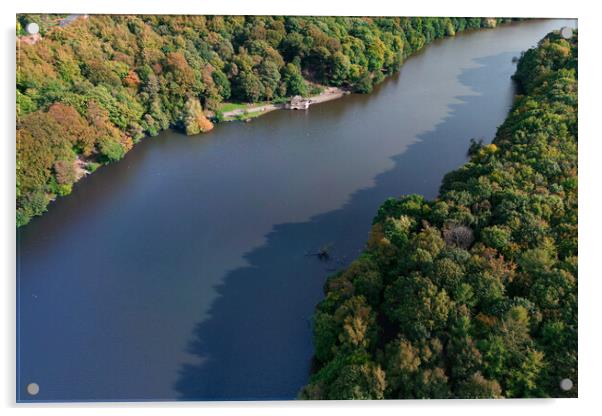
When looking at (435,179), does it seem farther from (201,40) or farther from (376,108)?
(201,40)

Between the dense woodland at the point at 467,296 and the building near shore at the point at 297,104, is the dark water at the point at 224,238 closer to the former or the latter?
the building near shore at the point at 297,104

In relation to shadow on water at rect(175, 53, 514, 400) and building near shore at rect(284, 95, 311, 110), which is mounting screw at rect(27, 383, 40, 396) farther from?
building near shore at rect(284, 95, 311, 110)

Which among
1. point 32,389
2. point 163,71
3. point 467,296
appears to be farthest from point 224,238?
point 163,71

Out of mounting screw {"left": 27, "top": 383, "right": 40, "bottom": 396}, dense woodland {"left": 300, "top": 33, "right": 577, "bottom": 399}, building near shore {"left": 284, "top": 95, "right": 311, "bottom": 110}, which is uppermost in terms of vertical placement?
building near shore {"left": 284, "top": 95, "right": 311, "bottom": 110}

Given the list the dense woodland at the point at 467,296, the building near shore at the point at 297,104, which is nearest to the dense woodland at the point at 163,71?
the building near shore at the point at 297,104

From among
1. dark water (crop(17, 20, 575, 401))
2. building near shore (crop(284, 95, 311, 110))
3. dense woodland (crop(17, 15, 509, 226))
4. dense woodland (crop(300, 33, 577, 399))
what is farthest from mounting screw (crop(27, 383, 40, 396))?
building near shore (crop(284, 95, 311, 110))

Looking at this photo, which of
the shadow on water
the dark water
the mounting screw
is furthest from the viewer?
the dark water

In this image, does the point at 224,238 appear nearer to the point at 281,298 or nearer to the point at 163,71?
the point at 281,298
